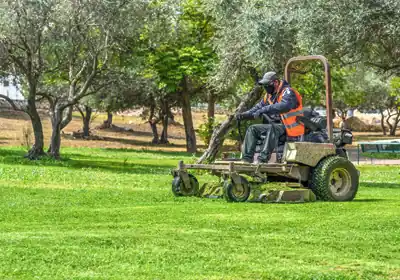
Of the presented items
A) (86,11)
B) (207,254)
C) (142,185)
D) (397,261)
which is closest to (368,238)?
(397,261)

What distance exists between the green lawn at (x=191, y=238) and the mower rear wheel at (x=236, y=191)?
10.7 inches

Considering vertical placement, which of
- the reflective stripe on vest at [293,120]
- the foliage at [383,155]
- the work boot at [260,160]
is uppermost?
the reflective stripe on vest at [293,120]

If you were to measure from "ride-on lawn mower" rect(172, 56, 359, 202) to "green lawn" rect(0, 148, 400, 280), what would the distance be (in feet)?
1.43

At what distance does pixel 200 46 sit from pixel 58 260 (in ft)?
158

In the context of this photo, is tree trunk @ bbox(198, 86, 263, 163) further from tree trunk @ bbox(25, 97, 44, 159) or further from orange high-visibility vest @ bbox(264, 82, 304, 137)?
orange high-visibility vest @ bbox(264, 82, 304, 137)

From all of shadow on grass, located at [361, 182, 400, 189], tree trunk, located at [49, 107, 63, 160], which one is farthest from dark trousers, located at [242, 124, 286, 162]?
tree trunk, located at [49, 107, 63, 160]

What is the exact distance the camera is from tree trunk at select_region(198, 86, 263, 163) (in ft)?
116

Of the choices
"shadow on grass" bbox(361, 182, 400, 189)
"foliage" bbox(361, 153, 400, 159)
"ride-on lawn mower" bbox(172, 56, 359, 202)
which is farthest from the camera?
"foliage" bbox(361, 153, 400, 159)

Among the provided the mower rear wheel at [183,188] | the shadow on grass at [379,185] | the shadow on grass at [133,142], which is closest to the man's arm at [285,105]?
the mower rear wheel at [183,188]

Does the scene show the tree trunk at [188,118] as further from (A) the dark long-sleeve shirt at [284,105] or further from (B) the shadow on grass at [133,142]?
(A) the dark long-sleeve shirt at [284,105]

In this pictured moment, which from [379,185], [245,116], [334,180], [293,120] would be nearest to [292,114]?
[293,120]

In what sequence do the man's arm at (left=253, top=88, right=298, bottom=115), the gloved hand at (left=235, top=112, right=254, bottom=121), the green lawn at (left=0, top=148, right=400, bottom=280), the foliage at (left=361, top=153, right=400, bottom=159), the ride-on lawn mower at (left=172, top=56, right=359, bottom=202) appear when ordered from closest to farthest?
the green lawn at (left=0, top=148, right=400, bottom=280) → the ride-on lawn mower at (left=172, top=56, right=359, bottom=202) → the man's arm at (left=253, top=88, right=298, bottom=115) → the gloved hand at (left=235, top=112, right=254, bottom=121) → the foliage at (left=361, top=153, right=400, bottom=159)

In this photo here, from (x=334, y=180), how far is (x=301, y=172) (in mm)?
754

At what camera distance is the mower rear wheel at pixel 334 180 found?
18.7 meters
